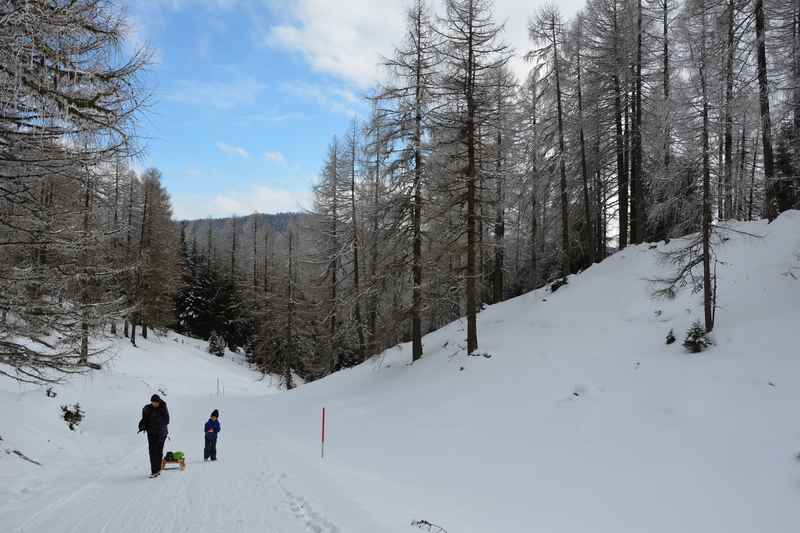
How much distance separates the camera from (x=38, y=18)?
4.18 m

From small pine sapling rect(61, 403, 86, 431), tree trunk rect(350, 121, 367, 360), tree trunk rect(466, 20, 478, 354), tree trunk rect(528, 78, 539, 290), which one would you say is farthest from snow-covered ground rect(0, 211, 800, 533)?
tree trunk rect(528, 78, 539, 290)

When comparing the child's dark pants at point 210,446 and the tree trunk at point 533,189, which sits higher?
the tree trunk at point 533,189

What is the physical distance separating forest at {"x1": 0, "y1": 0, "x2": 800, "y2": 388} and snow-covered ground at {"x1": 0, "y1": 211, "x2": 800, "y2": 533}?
1.51 m

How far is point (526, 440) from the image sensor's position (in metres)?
9.50

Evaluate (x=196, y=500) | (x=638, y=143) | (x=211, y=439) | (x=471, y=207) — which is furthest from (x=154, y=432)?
(x=638, y=143)

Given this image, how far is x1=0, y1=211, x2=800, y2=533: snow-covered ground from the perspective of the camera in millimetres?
6582

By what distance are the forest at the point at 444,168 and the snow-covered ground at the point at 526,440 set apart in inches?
59.5

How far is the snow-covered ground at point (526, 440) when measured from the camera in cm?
658

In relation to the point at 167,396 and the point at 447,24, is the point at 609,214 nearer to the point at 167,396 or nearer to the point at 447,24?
the point at 447,24

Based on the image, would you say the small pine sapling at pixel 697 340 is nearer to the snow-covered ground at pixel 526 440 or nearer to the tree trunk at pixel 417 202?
the snow-covered ground at pixel 526 440

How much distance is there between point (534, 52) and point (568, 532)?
21189 mm

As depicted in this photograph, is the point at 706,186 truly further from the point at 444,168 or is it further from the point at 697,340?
the point at 444,168

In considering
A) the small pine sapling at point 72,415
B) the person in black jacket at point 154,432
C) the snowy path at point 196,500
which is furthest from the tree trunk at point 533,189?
the small pine sapling at point 72,415

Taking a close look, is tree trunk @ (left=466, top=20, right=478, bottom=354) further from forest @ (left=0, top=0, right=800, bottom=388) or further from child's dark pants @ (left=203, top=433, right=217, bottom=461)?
child's dark pants @ (left=203, top=433, right=217, bottom=461)
